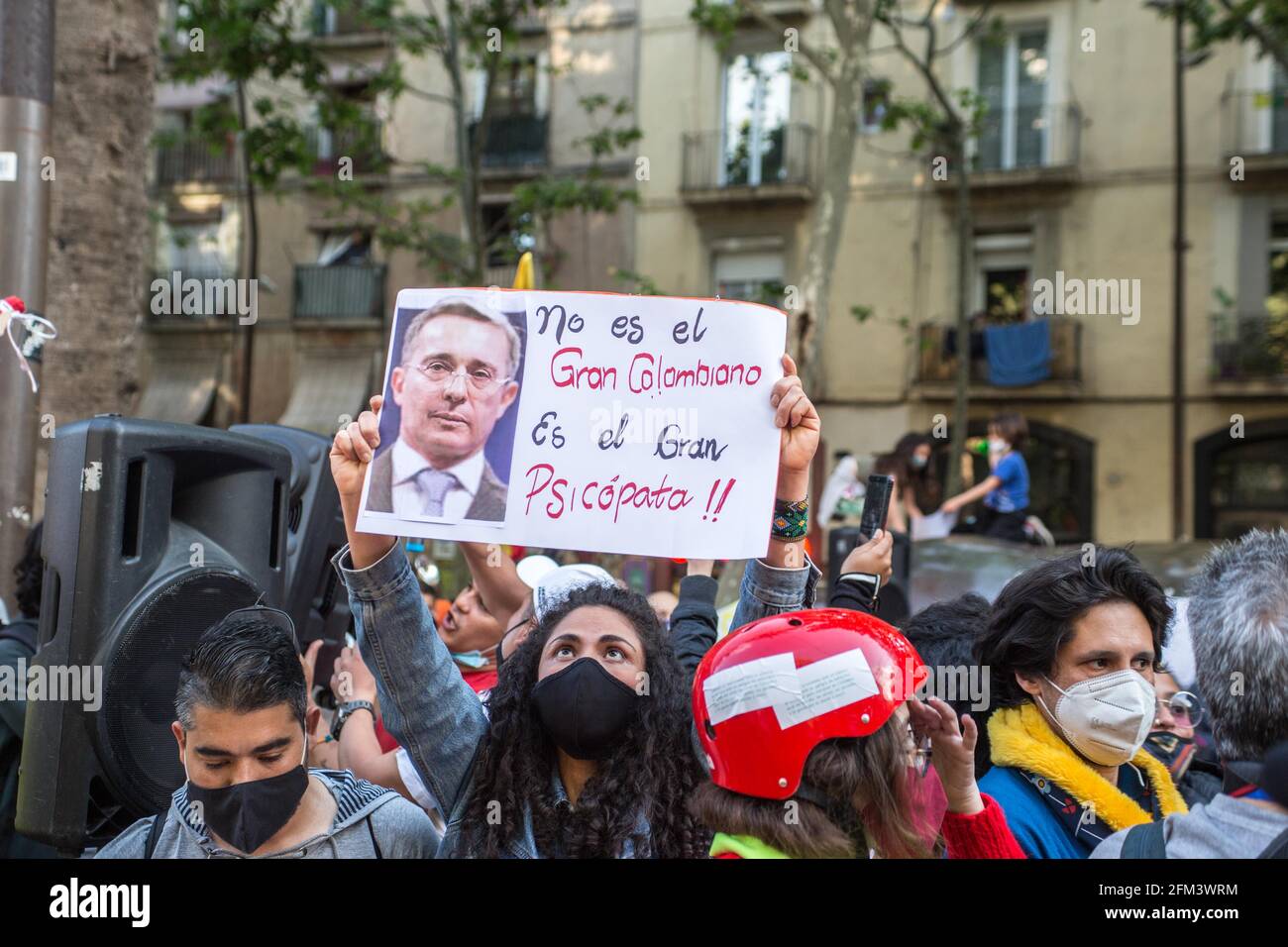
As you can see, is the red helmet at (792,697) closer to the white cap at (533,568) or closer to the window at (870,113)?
the white cap at (533,568)

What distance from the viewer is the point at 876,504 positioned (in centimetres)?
286

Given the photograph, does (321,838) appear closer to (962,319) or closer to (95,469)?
(95,469)

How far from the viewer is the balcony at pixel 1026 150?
18188mm

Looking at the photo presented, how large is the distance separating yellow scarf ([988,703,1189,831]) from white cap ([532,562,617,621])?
2.84 ft

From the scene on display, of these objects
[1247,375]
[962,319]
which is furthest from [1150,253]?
[962,319]

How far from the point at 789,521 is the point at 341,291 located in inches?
827

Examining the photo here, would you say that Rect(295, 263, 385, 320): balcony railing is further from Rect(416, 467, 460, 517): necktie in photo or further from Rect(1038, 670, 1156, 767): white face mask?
Rect(1038, 670, 1156, 767): white face mask

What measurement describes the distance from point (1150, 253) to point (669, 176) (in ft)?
24.3

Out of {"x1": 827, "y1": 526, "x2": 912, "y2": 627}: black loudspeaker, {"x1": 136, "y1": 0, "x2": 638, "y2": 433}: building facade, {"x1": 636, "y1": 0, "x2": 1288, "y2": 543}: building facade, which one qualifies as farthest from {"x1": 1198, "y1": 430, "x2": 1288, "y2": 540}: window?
{"x1": 827, "y1": 526, "x2": 912, "y2": 627}: black loudspeaker

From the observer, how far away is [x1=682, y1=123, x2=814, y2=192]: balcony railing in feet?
64.5

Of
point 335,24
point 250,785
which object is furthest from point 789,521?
point 335,24

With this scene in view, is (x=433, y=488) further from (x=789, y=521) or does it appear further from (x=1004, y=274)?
(x=1004, y=274)

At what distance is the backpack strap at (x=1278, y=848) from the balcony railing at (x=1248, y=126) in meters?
17.9
